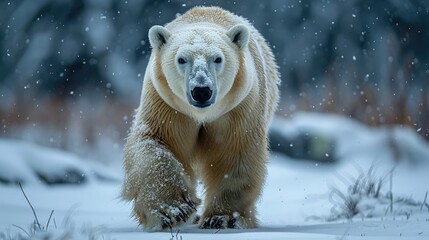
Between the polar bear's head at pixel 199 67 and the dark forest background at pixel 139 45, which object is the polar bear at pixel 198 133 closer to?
the polar bear's head at pixel 199 67

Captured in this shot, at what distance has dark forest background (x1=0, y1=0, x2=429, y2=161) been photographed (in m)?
13.0

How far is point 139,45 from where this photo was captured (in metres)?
14.0

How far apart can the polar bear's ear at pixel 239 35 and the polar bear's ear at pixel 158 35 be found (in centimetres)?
40

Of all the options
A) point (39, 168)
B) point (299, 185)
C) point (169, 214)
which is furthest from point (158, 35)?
point (299, 185)

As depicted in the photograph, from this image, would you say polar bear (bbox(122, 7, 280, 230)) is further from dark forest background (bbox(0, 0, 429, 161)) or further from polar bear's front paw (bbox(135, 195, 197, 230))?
dark forest background (bbox(0, 0, 429, 161))

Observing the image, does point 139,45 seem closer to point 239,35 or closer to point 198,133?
point 198,133

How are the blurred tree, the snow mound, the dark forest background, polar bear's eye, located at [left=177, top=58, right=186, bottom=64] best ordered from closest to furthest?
polar bear's eye, located at [left=177, top=58, right=186, bottom=64]
the snow mound
the dark forest background
the blurred tree

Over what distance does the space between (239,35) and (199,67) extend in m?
0.61

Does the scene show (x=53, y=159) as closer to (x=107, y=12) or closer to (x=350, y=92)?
(x=350, y=92)

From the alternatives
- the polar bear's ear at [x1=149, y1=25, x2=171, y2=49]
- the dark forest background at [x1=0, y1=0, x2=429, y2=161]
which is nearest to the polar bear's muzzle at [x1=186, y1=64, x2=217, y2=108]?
the polar bear's ear at [x1=149, y1=25, x2=171, y2=49]


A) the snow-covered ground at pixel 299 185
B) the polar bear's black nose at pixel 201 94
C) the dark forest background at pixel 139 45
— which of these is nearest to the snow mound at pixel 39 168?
the snow-covered ground at pixel 299 185

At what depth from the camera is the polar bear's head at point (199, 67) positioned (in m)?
4.69

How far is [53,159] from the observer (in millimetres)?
8898

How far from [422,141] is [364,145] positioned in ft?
2.91
